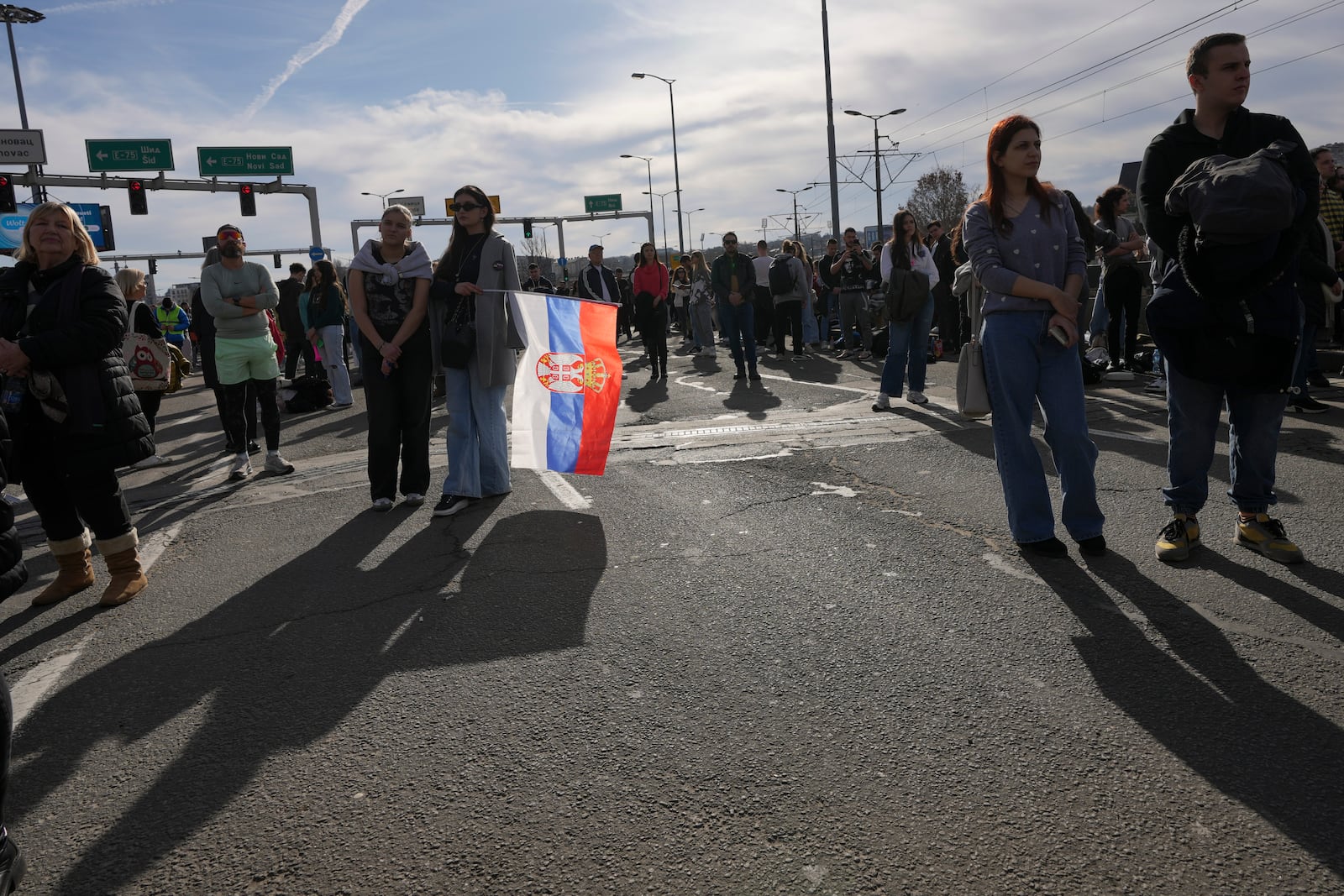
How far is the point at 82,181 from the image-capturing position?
31.7m

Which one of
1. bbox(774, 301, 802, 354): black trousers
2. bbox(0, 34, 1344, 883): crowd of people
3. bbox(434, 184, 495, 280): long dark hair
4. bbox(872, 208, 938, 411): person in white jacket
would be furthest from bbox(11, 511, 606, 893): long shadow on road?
bbox(774, 301, 802, 354): black trousers

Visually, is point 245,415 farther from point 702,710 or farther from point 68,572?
point 702,710

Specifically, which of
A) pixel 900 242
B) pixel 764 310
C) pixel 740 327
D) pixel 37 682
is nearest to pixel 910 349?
pixel 900 242

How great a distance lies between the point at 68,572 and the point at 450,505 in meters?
2.00

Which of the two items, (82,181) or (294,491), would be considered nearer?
(294,491)

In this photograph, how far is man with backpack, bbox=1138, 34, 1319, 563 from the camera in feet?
12.7

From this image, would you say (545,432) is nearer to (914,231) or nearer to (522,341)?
(522,341)

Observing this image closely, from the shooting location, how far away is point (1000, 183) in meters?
4.27

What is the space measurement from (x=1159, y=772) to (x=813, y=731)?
34.2 inches

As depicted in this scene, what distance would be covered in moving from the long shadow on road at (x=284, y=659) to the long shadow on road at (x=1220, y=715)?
6.03 feet

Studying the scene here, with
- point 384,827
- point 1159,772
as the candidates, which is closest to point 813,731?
point 1159,772

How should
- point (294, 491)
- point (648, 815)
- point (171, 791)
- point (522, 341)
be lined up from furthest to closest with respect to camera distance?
1. point (294, 491)
2. point (522, 341)
3. point (171, 791)
4. point (648, 815)

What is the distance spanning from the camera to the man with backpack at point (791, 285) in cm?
1513

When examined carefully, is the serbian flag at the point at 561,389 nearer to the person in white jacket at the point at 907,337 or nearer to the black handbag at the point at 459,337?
the black handbag at the point at 459,337
